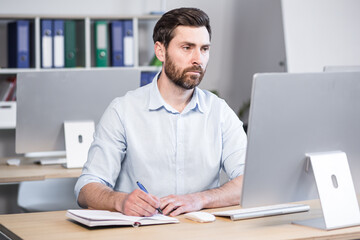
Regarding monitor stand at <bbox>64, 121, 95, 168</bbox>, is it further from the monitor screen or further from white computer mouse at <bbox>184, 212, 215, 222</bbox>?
the monitor screen

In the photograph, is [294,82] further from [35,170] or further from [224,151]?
[35,170]

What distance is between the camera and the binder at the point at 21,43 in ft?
13.1

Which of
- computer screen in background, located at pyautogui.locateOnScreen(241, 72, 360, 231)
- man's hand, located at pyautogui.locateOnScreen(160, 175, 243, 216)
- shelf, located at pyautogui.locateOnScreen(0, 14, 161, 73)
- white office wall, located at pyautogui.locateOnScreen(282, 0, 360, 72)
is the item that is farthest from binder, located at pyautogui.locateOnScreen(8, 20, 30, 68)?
computer screen in background, located at pyautogui.locateOnScreen(241, 72, 360, 231)

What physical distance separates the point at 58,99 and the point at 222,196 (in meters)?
1.08

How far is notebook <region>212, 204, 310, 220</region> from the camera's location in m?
1.69

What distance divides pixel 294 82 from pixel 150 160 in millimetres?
638

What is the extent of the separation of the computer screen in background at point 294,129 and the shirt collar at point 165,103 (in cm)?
54

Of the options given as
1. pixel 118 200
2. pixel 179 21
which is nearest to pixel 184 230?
pixel 118 200

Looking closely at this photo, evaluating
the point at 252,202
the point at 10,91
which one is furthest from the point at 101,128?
the point at 10,91

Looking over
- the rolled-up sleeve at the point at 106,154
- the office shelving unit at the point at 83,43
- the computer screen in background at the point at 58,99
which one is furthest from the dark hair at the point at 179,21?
the office shelving unit at the point at 83,43

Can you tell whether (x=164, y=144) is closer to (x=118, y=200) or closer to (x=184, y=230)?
(x=118, y=200)

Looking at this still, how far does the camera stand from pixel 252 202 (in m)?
1.54

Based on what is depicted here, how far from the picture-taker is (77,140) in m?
2.75

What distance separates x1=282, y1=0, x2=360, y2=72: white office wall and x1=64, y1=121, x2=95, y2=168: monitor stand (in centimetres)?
207
